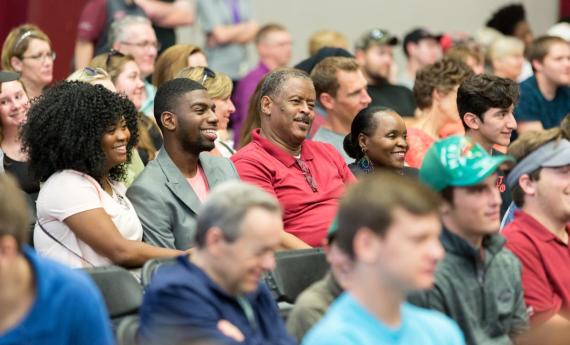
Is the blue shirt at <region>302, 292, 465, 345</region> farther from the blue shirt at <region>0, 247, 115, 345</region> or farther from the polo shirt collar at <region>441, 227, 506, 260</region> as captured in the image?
the polo shirt collar at <region>441, 227, 506, 260</region>

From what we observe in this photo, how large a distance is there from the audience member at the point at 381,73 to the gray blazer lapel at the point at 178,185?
118 inches

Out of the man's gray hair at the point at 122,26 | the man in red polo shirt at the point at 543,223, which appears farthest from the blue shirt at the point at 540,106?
the man in red polo shirt at the point at 543,223

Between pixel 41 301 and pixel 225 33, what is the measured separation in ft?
19.2

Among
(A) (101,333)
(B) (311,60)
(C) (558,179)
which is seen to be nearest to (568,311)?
(C) (558,179)

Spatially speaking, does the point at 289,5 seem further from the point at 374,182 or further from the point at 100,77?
the point at 374,182

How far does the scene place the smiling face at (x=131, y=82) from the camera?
6.38 meters

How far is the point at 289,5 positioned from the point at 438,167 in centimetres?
675

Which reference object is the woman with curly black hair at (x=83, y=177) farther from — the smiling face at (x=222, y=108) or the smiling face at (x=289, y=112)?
the smiling face at (x=222, y=108)

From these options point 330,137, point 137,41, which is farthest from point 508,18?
point 330,137

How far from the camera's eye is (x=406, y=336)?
3.06 metres

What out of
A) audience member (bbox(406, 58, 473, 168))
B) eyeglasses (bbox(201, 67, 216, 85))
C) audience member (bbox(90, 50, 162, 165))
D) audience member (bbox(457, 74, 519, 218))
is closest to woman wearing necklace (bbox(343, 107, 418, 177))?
audience member (bbox(457, 74, 519, 218))

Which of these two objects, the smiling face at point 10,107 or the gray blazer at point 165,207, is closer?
the gray blazer at point 165,207

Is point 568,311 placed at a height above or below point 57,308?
below

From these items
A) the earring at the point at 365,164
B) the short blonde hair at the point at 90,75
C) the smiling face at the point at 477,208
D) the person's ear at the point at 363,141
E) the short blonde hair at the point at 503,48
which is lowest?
the short blonde hair at the point at 503,48
